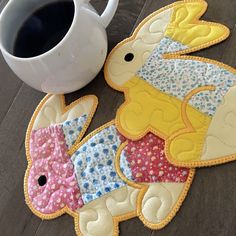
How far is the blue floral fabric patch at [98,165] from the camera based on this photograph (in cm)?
→ 53

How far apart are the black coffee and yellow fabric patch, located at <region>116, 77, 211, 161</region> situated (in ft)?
0.40

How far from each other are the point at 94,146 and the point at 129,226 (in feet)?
0.39

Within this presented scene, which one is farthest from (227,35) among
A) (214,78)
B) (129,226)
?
(129,226)

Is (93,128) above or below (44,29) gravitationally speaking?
below

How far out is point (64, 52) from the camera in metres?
0.52

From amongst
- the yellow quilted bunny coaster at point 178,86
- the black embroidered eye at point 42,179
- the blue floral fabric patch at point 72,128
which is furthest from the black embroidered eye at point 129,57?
the black embroidered eye at point 42,179

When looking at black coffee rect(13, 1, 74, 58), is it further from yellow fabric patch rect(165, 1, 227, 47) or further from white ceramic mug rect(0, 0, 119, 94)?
yellow fabric patch rect(165, 1, 227, 47)

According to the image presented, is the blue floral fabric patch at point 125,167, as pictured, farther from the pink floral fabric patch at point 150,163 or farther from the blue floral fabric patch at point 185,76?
the blue floral fabric patch at point 185,76

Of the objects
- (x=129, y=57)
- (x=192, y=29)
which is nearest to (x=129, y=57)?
(x=129, y=57)

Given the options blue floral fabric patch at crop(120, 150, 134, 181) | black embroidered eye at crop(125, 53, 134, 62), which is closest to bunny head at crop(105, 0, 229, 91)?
black embroidered eye at crop(125, 53, 134, 62)

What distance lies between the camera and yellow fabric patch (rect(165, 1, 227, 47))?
0.58m

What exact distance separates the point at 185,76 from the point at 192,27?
0.27 feet

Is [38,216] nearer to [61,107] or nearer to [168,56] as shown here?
[61,107]

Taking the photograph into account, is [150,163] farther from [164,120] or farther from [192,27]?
[192,27]
